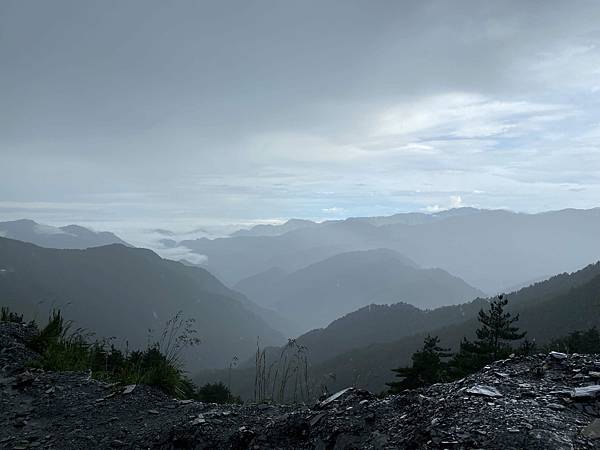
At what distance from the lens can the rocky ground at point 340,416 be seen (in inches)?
144

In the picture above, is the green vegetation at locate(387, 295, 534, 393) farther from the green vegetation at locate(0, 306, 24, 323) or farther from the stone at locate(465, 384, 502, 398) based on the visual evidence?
the stone at locate(465, 384, 502, 398)

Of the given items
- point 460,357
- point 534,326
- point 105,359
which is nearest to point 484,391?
point 105,359

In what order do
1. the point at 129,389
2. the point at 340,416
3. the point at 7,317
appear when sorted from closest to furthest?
1. the point at 340,416
2. the point at 129,389
3. the point at 7,317

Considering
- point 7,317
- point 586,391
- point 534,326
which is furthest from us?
point 534,326

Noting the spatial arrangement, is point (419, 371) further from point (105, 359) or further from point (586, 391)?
point (586, 391)

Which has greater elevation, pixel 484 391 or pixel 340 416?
pixel 484 391

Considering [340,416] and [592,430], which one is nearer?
[592,430]

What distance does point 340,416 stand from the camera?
4.66 meters

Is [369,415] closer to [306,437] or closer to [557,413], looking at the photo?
[306,437]

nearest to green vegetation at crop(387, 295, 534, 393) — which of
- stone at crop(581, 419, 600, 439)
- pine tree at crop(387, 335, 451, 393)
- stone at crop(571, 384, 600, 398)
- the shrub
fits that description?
pine tree at crop(387, 335, 451, 393)

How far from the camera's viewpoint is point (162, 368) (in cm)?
736

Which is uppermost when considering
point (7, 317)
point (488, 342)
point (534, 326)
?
point (7, 317)

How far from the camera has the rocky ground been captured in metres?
3.65

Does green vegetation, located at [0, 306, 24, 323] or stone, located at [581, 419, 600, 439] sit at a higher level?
stone, located at [581, 419, 600, 439]
